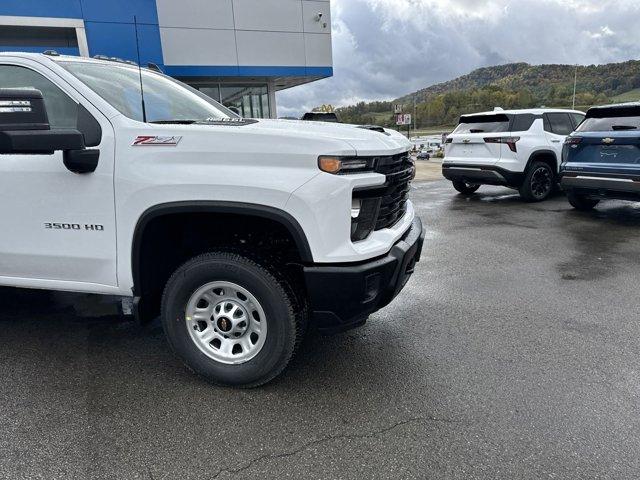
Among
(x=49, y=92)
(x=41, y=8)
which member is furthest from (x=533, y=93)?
(x=49, y=92)

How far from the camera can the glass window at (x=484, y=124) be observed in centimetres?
934

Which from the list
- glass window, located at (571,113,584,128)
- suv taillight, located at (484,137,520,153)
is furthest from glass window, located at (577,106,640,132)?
glass window, located at (571,113,584,128)

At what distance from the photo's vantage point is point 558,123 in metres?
9.72

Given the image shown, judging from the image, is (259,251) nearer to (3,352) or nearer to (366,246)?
(366,246)

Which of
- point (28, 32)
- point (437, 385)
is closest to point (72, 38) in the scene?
point (28, 32)

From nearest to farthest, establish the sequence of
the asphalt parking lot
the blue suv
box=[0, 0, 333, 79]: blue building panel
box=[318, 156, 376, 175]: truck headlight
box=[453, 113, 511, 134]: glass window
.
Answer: the asphalt parking lot < box=[318, 156, 376, 175]: truck headlight < the blue suv < box=[453, 113, 511, 134]: glass window < box=[0, 0, 333, 79]: blue building panel

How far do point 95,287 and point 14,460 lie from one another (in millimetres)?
1082

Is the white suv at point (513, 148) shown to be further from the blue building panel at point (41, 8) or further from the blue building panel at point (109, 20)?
the blue building panel at point (41, 8)

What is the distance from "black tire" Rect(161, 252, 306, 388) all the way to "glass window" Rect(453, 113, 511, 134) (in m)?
7.89

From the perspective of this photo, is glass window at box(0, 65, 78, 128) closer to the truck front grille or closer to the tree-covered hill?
the truck front grille

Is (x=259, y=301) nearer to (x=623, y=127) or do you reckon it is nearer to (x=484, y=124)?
(x=623, y=127)

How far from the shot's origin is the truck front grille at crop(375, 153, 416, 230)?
2881mm

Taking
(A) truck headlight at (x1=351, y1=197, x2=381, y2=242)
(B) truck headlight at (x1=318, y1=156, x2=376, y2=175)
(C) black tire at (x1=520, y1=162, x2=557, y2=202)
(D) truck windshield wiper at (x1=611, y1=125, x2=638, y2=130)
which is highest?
(D) truck windshield wiper at (x1=611, y1=125, x2=638, y2=130)

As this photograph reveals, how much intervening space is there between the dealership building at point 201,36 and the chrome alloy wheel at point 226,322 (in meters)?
13.9
